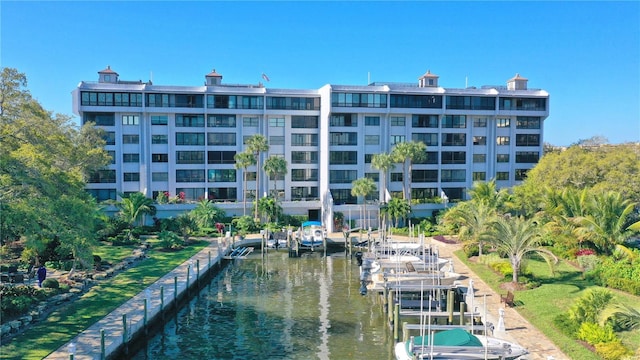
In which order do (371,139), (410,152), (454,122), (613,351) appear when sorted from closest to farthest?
(613,351) < (410,152) < (371,139) < (454,122)

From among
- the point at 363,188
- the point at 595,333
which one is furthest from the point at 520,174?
the point at 595,333

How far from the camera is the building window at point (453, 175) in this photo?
71188 millimetres

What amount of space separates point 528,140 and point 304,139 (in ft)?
111

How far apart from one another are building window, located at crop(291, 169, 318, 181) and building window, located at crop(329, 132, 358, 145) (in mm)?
5681

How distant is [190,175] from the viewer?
68438mm

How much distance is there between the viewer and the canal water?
26.2 metres

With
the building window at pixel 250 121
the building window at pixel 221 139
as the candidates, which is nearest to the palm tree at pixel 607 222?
the building window at pixel 250 121

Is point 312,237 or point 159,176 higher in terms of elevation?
point 159,176

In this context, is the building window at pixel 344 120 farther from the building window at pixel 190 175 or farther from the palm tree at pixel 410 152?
the building window at pixel 190 175

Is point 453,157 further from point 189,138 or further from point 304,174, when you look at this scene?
point 189,138

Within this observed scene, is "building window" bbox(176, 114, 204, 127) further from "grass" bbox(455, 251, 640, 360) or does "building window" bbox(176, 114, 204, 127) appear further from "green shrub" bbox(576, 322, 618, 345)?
"green shrub" bbox(576, 322, 618, 345)

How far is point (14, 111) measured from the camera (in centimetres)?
3067

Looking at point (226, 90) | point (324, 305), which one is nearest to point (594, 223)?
point (324, 305)

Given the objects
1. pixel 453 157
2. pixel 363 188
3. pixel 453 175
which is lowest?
pixel 363 188
